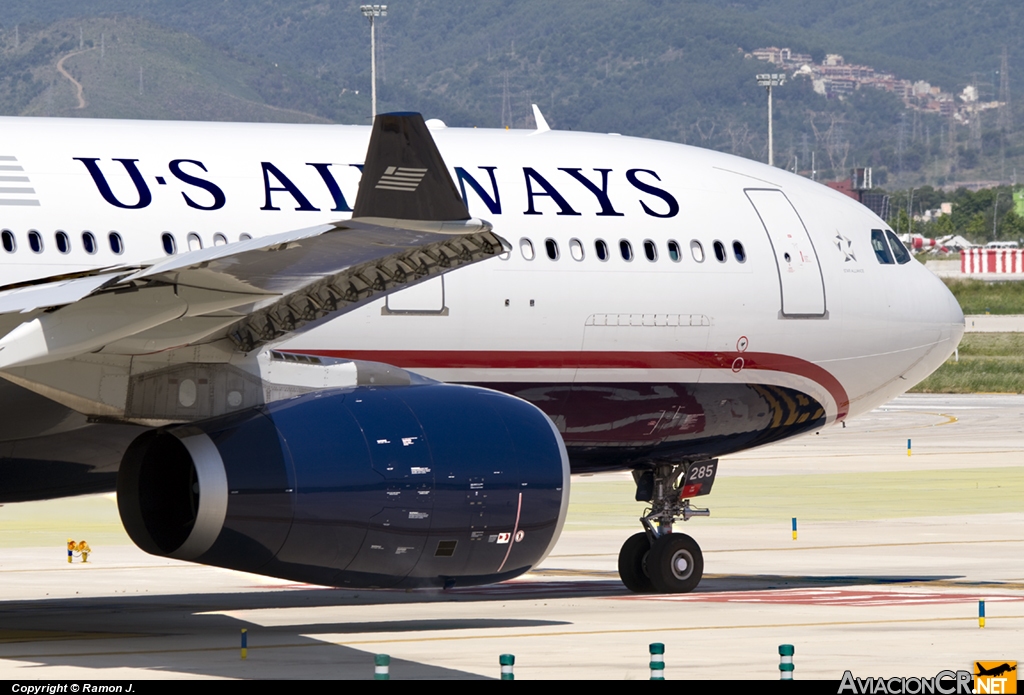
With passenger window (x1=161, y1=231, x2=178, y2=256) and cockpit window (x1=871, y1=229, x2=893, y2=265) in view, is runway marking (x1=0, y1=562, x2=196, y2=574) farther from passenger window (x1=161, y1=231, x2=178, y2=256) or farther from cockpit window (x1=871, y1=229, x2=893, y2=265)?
cockpit window (x1=871, y1=229, x2=893, y2=265)

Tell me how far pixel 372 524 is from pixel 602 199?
18.5ft

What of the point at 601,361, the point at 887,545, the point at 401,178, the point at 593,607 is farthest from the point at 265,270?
the point at 887,545

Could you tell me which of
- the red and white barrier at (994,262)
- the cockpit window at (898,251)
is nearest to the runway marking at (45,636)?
the cockpit window at (898,251)

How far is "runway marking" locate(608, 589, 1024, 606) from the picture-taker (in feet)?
56.3

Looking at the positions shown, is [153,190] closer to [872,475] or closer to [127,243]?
[127,243]

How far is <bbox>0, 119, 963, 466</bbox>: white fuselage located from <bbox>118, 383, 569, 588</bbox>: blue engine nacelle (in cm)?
224

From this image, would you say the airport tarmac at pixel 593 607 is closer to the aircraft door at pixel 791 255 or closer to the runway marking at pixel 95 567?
the runway marking at pixel 95 567

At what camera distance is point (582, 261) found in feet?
54.9

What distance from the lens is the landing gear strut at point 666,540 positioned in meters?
17.9

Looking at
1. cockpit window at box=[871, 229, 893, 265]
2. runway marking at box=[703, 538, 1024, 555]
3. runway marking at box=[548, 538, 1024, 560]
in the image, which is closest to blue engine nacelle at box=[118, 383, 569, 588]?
cockpit window at box=[871, 229, 893, 265]

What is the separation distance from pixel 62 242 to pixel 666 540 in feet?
22.3

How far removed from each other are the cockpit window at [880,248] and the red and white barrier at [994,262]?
147m

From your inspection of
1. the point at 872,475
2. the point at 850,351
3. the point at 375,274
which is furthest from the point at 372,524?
the point at 872,475

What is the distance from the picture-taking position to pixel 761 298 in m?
17.7
